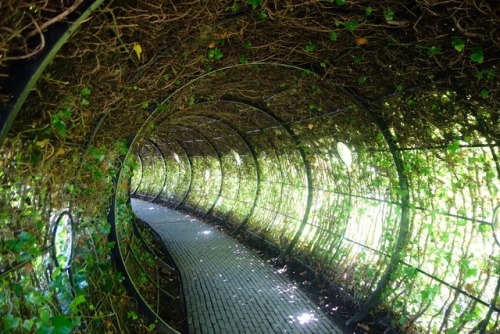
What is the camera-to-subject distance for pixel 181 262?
712 cm

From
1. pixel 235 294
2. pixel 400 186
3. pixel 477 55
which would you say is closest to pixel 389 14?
pixel 477 55

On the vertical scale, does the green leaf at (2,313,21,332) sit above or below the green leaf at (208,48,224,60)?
below

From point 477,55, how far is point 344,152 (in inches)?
105

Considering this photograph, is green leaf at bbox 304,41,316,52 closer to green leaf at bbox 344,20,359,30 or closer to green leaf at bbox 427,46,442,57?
green leaf at bbox 344,20,359,30

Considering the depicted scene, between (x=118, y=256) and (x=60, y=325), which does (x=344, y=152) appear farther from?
(x=60, y=325)

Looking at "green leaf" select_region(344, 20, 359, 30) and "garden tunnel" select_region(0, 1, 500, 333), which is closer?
"garden tunnel" select_region(0, 1, 500, 333)

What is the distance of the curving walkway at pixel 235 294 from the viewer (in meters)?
4.46

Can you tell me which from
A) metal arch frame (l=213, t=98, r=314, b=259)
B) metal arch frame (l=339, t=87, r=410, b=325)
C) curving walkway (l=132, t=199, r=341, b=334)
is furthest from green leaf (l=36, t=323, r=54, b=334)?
metal arch frame (l=213, t=98, r=314, b=259)

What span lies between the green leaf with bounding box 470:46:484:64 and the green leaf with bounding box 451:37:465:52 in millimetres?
104

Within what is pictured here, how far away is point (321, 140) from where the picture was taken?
5.90 m

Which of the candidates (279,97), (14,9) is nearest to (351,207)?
(279,97)

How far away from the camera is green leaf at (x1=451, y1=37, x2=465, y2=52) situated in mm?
2578

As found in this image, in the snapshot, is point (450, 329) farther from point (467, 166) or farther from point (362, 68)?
point (362, 68)

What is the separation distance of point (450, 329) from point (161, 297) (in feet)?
12.5
